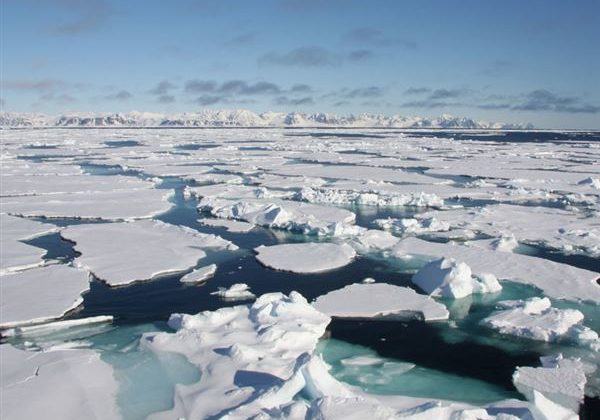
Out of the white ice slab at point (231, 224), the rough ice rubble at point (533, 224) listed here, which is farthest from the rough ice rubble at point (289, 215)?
the rough ice rubble at point (533, 224)

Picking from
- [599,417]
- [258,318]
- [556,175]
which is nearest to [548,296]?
[599,417]

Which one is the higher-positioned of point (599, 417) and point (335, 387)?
point (335, 387)

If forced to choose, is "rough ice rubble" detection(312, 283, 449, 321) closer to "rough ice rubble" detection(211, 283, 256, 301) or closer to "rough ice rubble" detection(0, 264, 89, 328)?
"rough ice rubble" detection(211, 283, 256, 301)

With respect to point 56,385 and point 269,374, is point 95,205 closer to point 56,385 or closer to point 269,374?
point 56,385

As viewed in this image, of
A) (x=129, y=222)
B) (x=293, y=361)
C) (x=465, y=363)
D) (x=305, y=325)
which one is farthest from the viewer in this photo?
(x=129, y=222)

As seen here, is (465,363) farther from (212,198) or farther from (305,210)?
(212,198)

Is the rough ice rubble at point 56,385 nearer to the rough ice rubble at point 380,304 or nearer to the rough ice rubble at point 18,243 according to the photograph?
the rough ice rubble at point 380,304

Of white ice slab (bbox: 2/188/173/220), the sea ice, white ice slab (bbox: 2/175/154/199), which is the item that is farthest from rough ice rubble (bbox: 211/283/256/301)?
white ice slab (bbox: 2/175/154/199)
